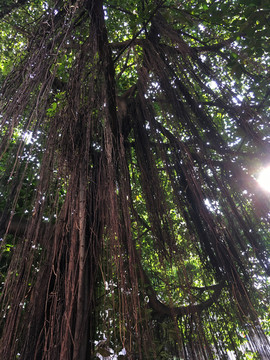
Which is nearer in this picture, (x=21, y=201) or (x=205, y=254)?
(x=205, y=254)

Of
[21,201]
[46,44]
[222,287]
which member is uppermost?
[21,201]

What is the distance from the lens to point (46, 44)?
1187 mm

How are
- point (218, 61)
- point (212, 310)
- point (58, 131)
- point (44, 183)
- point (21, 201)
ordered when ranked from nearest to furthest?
point (44, 183), point (58, 131), point (212, 310), point (21, 201), point (218, 61)

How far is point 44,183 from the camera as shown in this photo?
1.11m

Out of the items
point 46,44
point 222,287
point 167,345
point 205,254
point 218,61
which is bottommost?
point 167,345

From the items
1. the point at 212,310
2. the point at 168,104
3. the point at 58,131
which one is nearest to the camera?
the point at 58,131

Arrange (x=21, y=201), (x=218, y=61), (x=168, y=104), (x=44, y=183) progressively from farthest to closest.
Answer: (x=218, y=61) < (x=21, y=201) < (x=168, y=104) < (x=44, y=183)

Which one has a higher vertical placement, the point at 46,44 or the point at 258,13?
the point at 258,13

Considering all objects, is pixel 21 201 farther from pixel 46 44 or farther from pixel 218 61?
pixel 218 61

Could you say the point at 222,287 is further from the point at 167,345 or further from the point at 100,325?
the point at 100,325

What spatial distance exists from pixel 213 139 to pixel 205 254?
89cm

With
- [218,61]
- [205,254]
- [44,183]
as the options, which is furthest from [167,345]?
[218,61]

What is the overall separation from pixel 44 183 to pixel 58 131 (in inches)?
13.1

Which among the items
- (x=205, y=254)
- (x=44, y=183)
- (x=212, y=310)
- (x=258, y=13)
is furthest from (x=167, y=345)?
(x=258, y=13)
